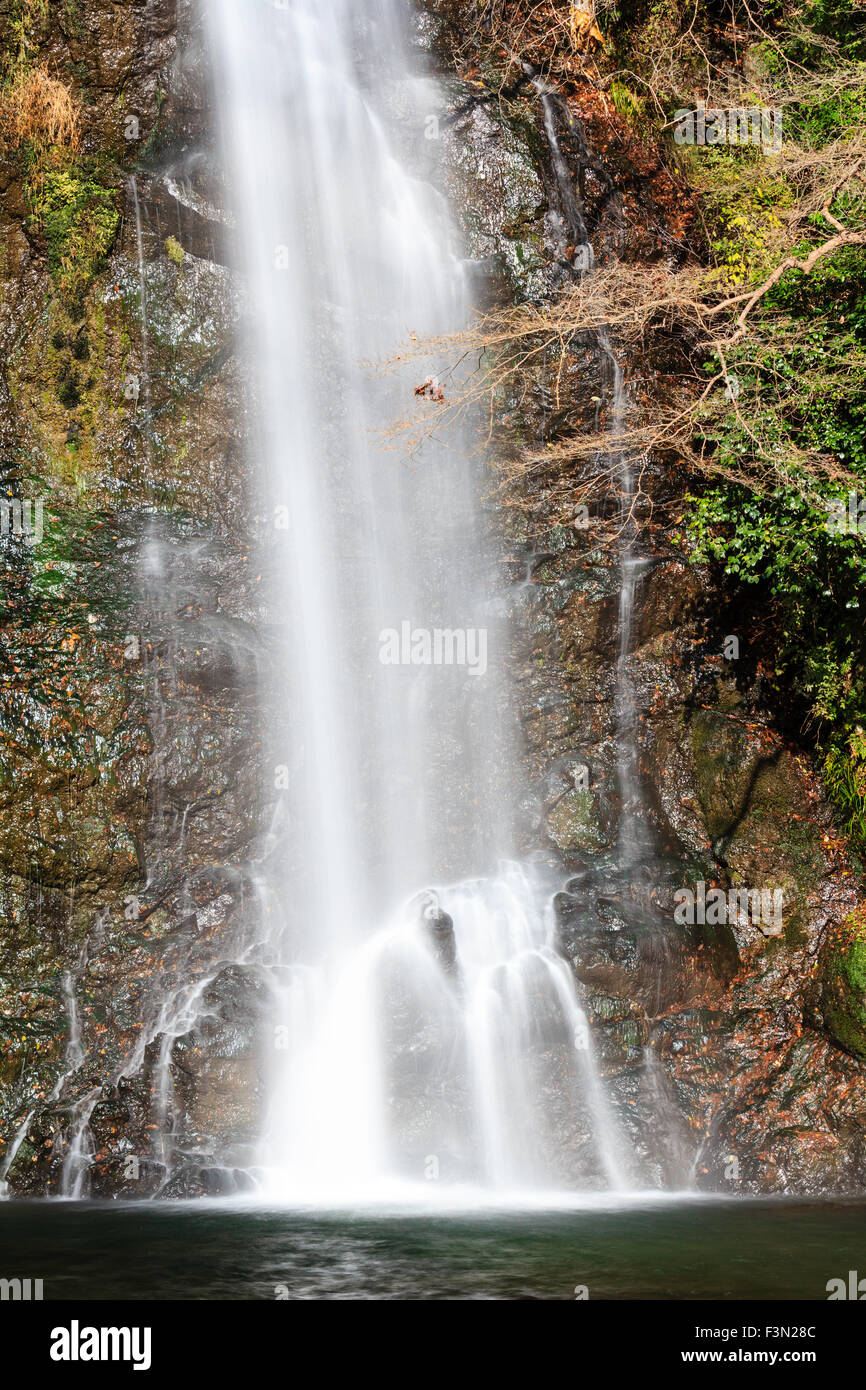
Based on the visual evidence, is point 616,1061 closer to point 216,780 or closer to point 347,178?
point 216,780

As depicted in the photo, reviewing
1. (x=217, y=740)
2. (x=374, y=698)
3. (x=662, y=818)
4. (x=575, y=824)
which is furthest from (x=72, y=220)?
(x=662, y=818)

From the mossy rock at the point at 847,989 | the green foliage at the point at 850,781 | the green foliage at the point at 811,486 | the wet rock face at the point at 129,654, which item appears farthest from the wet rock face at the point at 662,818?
the wet rock face at the point at 129,654

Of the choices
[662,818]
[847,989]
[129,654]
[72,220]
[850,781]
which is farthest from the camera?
[72,220]

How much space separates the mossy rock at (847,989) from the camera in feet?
29.4

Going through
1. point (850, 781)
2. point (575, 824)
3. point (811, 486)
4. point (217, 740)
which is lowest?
point (575, 824)

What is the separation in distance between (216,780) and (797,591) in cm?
581

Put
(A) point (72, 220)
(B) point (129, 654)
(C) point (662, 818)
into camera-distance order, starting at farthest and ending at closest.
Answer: (A) point (72, 220) → (C) point (662, 818) → (B) point (129, 654)

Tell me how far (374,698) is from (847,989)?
511cm

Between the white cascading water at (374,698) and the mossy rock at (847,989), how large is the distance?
6.78 ft

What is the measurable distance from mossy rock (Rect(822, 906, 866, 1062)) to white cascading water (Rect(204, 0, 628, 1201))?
2066 mm

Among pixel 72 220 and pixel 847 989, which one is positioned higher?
pixel 72 220

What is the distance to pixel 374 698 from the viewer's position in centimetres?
1109

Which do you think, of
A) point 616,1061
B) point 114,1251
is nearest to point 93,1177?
point 114,1251

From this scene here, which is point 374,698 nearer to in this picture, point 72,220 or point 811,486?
point 811,486
